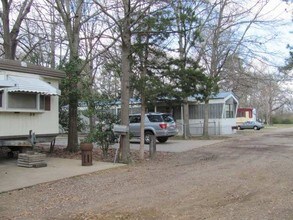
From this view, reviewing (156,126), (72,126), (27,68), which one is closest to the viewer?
(27,68)

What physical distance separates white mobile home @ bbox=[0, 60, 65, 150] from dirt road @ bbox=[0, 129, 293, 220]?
3737 mm

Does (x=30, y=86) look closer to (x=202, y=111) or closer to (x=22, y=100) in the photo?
(x=22, y=100)

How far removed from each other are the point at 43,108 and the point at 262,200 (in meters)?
9.61

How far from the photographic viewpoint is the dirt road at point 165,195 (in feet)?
23.5

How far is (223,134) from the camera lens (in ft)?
115

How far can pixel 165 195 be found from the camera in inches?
341

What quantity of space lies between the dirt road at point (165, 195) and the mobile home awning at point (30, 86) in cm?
379

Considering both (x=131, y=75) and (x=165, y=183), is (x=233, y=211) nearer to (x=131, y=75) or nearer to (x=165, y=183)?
(x=165, y=183)

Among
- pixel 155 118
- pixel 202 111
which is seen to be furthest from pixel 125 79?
pixel 202 111

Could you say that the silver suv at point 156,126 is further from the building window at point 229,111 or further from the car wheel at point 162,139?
the building window at point 229,111

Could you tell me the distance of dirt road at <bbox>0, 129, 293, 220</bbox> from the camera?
7176mm

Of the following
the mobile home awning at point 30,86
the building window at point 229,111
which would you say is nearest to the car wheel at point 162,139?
the mobile home awning at point 30,86

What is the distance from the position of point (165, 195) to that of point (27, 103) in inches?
300

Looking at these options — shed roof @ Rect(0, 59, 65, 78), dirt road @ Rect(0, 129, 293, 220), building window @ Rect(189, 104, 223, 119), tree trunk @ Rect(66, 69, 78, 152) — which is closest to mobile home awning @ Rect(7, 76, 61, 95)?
shed roof @ Rect(0, 59, 65, 78)
